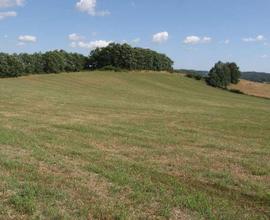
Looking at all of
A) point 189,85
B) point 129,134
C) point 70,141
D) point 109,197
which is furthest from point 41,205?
point 189,85

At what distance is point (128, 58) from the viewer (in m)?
105

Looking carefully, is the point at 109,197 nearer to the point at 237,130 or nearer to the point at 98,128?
the point at 98,128

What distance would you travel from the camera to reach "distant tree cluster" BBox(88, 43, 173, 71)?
10506cm

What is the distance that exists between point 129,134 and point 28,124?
3.84m

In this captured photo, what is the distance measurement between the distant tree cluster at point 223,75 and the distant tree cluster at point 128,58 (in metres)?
16.1

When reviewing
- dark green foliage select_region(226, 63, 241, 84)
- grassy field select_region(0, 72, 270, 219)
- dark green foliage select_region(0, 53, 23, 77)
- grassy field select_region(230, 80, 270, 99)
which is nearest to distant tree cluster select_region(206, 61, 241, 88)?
dark green foliage select_region(226, 63, 241, 84)

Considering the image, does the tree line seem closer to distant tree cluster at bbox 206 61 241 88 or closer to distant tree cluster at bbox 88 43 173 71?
distant tree cluster at bbox 88 43 173 71

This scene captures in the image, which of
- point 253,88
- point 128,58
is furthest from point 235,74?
point 128,58

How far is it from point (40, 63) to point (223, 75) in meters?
38.3

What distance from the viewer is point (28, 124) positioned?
659 inches

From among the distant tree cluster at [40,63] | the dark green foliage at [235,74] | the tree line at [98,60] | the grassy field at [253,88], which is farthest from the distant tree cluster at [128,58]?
the grassy field at [253,88]

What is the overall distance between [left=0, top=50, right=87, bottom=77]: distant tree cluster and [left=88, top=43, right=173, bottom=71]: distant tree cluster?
12.2 feet

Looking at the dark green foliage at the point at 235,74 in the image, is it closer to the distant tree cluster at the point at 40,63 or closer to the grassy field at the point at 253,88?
the grassy field at the point at 253,88

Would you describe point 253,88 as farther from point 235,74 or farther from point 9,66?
point 9,66
